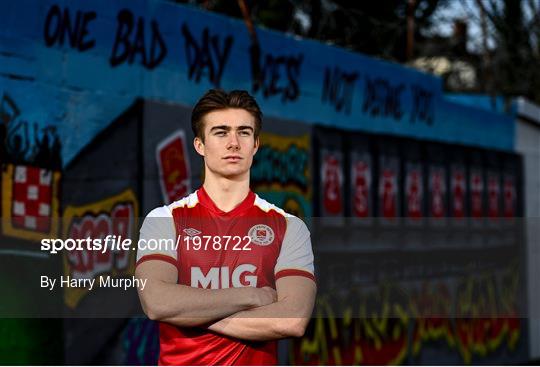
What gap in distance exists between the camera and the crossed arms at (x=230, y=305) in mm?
4559

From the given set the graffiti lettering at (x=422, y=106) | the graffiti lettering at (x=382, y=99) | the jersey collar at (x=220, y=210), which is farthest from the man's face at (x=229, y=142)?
the graffiti lettering at (x=422, y=106)

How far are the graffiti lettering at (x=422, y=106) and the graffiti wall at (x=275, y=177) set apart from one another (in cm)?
4

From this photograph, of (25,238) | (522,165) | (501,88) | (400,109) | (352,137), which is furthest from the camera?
(501,88)

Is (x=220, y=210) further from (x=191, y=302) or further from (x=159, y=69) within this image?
(x=159, y=69)

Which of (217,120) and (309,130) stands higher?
(309,130)

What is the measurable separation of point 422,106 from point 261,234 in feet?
37.2

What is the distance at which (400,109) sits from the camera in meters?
15.2

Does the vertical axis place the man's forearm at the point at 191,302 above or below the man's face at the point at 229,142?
below

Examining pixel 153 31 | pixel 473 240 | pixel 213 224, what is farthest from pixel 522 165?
pixel 213 224

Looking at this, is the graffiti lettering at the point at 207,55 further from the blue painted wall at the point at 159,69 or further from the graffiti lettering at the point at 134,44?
the graffiti lettering at the point at 134,44

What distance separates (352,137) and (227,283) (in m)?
9.49

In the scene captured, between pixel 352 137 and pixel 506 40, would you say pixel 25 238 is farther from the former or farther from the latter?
pixel 506 40

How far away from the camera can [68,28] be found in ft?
30.1

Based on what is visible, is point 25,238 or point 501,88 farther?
point 501,88
